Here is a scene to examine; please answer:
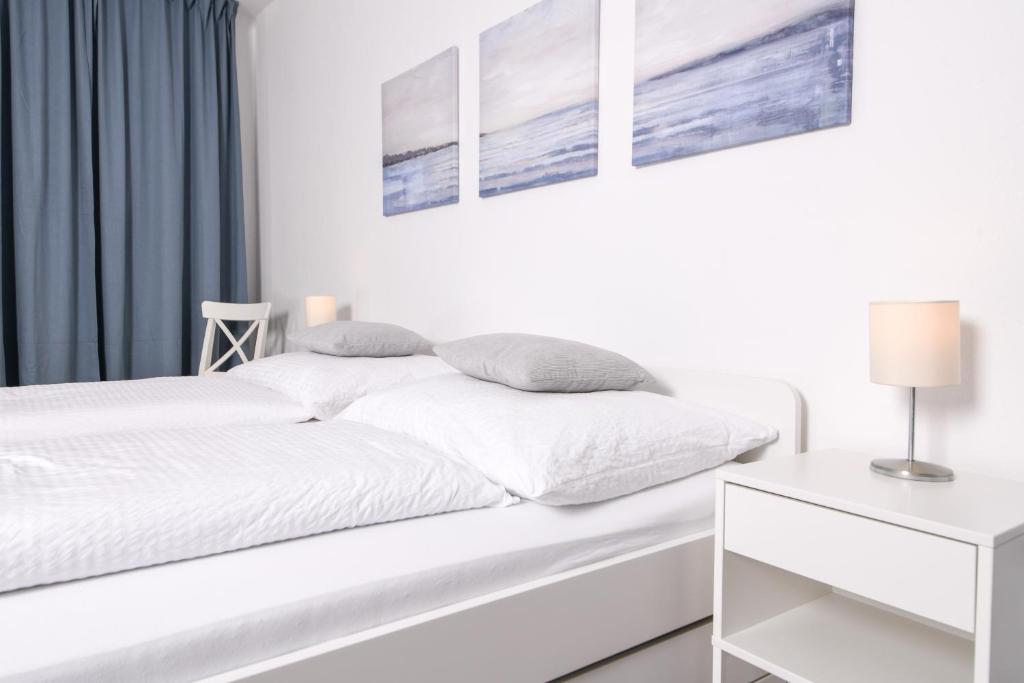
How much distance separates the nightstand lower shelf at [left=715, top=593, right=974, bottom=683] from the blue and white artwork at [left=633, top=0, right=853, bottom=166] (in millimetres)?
942

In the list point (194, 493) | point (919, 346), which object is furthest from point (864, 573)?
point (194, 493)

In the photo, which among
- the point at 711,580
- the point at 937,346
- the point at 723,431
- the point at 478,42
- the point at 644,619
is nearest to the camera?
the point at 937,346

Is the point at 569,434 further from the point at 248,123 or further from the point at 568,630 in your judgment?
the point at 248,123

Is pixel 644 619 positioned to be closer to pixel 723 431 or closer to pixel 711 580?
pixel 711 580

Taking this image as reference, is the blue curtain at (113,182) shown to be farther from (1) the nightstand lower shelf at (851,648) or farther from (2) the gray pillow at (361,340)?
(1) the nightstand lower shelf at (851,648)

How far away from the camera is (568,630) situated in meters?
1.13

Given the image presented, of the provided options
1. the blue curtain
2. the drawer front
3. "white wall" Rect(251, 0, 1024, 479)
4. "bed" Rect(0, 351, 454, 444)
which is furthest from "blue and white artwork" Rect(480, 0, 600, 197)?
the blue curtain

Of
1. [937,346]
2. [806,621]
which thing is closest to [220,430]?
[806,621]

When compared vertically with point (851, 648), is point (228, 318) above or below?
above

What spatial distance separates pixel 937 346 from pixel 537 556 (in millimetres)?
714

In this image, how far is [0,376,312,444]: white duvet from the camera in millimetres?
1730

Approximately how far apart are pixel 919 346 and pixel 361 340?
170cm

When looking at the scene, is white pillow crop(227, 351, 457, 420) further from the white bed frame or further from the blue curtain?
the blue curtain

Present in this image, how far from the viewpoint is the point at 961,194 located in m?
1.23
